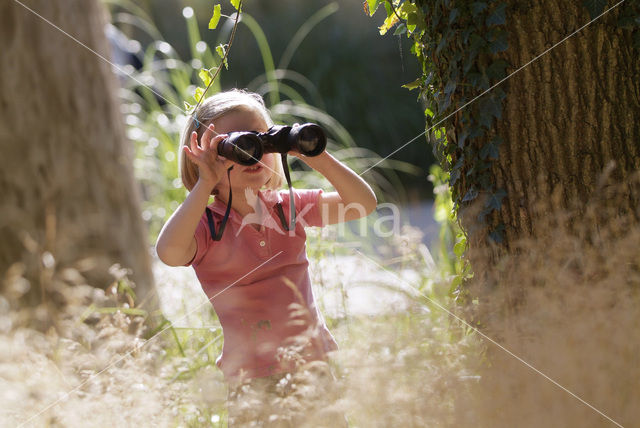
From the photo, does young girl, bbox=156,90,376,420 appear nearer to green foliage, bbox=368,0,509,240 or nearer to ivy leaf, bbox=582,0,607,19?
green foliage, bbox=368,0,509,240

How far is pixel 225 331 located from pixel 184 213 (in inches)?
14.9

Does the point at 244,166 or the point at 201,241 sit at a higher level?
the point at 244,166

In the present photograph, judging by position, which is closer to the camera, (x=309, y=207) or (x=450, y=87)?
(x=450, y=87)

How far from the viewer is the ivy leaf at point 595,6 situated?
1.88m

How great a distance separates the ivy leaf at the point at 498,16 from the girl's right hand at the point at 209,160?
787 mm

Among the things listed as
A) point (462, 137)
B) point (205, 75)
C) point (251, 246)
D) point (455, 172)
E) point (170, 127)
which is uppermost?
point (205, 75)

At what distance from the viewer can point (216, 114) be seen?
216 cm

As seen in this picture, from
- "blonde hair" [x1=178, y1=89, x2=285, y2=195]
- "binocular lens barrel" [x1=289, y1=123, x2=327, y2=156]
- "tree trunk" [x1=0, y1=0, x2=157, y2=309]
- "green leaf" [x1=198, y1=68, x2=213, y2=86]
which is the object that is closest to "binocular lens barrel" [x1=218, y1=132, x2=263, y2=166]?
"binocular lens barrel" [x1=289, y1=123, x2=327, y2=156]

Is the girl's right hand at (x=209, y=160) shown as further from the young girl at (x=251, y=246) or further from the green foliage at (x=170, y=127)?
the green foliage at (x=170, y=127)

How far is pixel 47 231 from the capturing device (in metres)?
3.62

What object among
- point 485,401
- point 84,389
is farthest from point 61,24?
point 485,401

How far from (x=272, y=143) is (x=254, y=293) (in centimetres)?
43

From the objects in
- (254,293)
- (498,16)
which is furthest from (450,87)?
(254,293)

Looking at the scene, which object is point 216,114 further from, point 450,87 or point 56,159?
point 56,159
